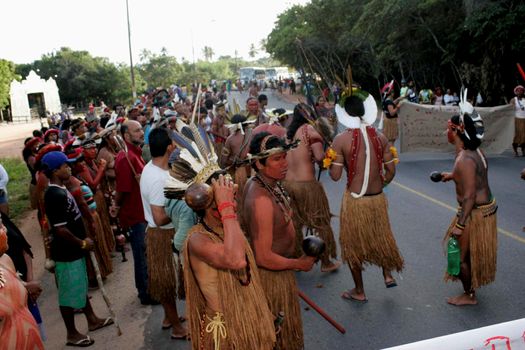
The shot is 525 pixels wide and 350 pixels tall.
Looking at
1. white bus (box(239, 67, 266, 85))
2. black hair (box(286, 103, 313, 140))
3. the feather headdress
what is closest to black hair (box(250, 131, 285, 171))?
the feather headdress

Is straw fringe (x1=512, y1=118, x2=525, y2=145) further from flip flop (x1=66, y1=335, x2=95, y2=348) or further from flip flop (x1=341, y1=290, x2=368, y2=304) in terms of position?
flip flop (x1=66, y1=335, x2=95, y2=348)

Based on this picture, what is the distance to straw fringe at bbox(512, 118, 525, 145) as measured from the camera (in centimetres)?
1191

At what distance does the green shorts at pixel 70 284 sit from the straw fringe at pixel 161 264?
0.66 metres

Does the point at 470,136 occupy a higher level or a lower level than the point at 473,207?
higher

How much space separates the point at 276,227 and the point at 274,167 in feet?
1.42

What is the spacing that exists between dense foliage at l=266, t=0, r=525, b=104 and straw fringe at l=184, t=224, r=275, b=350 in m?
5.74

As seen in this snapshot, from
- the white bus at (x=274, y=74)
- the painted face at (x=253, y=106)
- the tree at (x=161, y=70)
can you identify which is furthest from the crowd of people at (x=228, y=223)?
the white bus at (x=274, y=74)

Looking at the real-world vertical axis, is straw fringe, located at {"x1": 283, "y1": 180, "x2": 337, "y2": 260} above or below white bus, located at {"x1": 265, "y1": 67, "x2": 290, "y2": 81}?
below

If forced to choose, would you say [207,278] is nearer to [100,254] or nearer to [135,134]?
[135,134]

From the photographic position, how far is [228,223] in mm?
2656

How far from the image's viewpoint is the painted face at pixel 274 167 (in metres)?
3.53

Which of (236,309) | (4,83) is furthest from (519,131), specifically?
(4,83)

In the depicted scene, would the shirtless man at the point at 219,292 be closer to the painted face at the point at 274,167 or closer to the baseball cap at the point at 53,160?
the painted face at the point at 274,167

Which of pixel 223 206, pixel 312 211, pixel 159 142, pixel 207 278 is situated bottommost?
pixel 312 211
